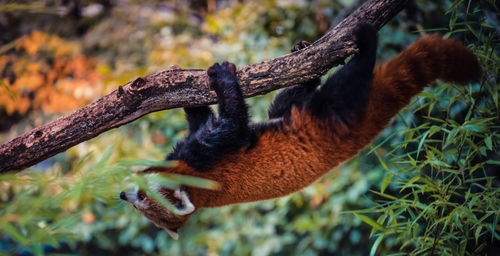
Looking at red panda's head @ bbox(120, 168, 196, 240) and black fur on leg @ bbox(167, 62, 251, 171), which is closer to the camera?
black fur on leg @ bbox(167, 62, 251, 171)

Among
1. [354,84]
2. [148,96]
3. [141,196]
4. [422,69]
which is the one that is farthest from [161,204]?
[422,69]

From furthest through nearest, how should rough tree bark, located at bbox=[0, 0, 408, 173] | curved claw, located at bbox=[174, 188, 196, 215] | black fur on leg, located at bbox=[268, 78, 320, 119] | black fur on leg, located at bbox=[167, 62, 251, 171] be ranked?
black fur on leg, located at bbox=[268, 78, 320, 119]
curved claw, located at bbox=[174, 188, 196, 215]
black fur on leg, located at bbox=[167, 62, 251, 171]
rough tree bark, located at bbox=[0, 0, 408, 173]

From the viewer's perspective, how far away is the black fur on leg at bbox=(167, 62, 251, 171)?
1.97m

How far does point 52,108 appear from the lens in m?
5.21

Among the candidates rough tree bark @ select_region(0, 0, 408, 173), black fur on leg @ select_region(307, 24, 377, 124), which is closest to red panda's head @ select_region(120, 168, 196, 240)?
rough tree bark @ select_region(0, 0, 408, 173)

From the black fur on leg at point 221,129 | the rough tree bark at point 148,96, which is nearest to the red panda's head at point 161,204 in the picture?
the black fur on leg at point 221,129

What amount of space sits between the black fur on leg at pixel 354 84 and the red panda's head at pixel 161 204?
893 millimetres

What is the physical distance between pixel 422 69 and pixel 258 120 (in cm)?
190

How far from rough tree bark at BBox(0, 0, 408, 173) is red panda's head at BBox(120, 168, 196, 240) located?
0.52m

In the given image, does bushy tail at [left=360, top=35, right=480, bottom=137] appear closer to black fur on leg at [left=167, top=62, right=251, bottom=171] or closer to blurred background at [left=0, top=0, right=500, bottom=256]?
blurred background at [left=0, top=0, right=500, bottom=256]

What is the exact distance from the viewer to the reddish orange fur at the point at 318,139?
1938mm

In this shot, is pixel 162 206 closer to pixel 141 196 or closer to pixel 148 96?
pixel 141 196

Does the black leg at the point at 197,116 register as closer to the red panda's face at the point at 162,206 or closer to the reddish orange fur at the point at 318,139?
the reddish orange fur at the point at 318,139

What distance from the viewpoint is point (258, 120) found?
145 inches
